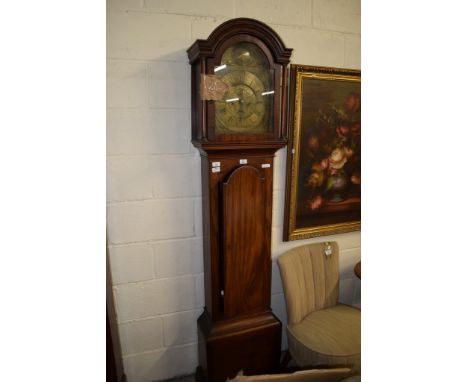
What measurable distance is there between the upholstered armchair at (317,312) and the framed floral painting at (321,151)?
0.16 m

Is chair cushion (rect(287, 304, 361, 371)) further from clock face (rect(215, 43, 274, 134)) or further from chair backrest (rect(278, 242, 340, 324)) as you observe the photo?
clock face (rect(215, 43, 274, 134))

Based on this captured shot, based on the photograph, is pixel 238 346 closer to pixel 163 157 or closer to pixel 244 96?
pixel 163 157

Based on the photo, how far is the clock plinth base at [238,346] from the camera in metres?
1.71

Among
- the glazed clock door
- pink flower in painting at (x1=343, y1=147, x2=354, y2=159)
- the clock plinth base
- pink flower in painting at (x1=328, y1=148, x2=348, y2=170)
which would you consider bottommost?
the clock plinth base

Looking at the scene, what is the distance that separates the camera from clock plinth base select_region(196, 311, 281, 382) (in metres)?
1.71

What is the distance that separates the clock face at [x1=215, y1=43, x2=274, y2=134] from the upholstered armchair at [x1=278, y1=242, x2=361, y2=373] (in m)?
0.79

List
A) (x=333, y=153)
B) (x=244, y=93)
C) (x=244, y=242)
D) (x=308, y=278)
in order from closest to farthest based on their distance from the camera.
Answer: (x=244, y=93)
(x=244, y=242)
(x=308, y=278)
(x=333, y=153)

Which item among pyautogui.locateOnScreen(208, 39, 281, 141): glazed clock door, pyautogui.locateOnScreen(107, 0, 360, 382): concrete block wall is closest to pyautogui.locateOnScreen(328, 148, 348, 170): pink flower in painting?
pyautogui.locateOnScreen(107, 0, 360, 382): concrete block wall

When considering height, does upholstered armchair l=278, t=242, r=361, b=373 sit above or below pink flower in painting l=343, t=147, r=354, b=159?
below

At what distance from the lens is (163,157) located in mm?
1700

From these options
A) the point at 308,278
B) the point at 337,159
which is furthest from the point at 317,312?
the point at 337,159

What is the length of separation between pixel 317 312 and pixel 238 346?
542 mm
